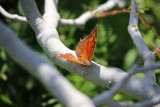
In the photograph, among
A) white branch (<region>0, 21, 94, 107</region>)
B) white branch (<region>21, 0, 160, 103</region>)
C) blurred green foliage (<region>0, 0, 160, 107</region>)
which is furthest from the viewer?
blurred green foliage (<region>0, 0, 160, 107</region>)

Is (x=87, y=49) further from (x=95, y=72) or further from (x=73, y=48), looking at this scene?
(x=73, y=48)

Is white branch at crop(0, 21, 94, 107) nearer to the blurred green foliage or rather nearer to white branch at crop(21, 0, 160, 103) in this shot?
white branch at crop(21, 0, 160, 103)

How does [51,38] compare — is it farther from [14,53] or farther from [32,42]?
[32,42]

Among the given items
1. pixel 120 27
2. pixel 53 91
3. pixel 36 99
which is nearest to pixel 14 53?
pixel 53 91

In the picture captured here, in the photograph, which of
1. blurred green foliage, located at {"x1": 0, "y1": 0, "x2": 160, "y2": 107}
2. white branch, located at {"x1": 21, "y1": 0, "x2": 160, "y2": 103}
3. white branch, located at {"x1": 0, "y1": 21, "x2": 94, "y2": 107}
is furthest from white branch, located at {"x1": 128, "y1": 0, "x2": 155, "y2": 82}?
blurred green foliage, located at {"x1": 0, "y1": 0, "x2": 160, "y2": 107}

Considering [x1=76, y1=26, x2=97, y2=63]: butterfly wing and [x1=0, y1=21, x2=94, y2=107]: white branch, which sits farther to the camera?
[x1=76, y1=26, x2=97, y2=63]: butterfly wing

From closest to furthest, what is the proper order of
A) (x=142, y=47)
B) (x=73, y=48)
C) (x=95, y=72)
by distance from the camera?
(x=95, y=72), (x=142, y=47), (x=73, y=48)

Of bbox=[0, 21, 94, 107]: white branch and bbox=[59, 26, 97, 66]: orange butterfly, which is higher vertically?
bbox=[59, 26, 97, 66]: orange butterfly

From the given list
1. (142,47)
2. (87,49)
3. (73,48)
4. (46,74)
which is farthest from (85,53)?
(73,48)

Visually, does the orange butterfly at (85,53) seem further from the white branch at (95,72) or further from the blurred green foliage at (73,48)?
Result: the blurred green foliage at (73,48)
